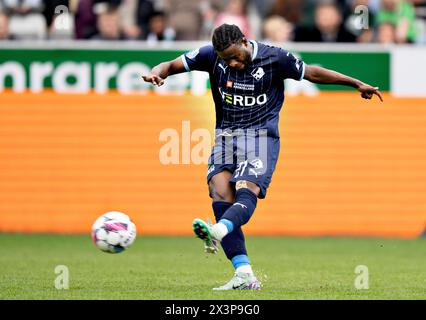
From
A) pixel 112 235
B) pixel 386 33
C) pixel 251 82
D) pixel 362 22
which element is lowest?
pixel 112 235

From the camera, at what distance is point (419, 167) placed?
55.6 ft

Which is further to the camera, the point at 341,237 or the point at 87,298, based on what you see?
the point at 341,237

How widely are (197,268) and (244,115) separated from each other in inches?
102

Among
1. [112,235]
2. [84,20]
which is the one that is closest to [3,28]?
[84,20]

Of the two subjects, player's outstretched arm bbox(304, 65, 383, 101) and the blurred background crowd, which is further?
the blurred background crowd

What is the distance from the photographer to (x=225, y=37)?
9242mm

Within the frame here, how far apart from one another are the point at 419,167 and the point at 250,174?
7884mm

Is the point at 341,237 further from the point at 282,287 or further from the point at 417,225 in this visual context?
the point at 282,287

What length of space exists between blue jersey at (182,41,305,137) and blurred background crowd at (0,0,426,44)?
7357 mm

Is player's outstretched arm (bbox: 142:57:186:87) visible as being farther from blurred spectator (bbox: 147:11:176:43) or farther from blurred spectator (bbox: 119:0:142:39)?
blurred spectator (bbox: 119:0:142:39)

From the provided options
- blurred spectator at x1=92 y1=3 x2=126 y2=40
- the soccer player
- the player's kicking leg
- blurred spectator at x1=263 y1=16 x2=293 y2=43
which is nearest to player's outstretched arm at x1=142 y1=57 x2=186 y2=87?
the soccer player

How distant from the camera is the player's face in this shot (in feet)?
30.7

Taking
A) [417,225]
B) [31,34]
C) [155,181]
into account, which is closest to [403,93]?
[417,225]

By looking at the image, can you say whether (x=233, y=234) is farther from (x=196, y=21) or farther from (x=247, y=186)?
(x=196, y=21)
